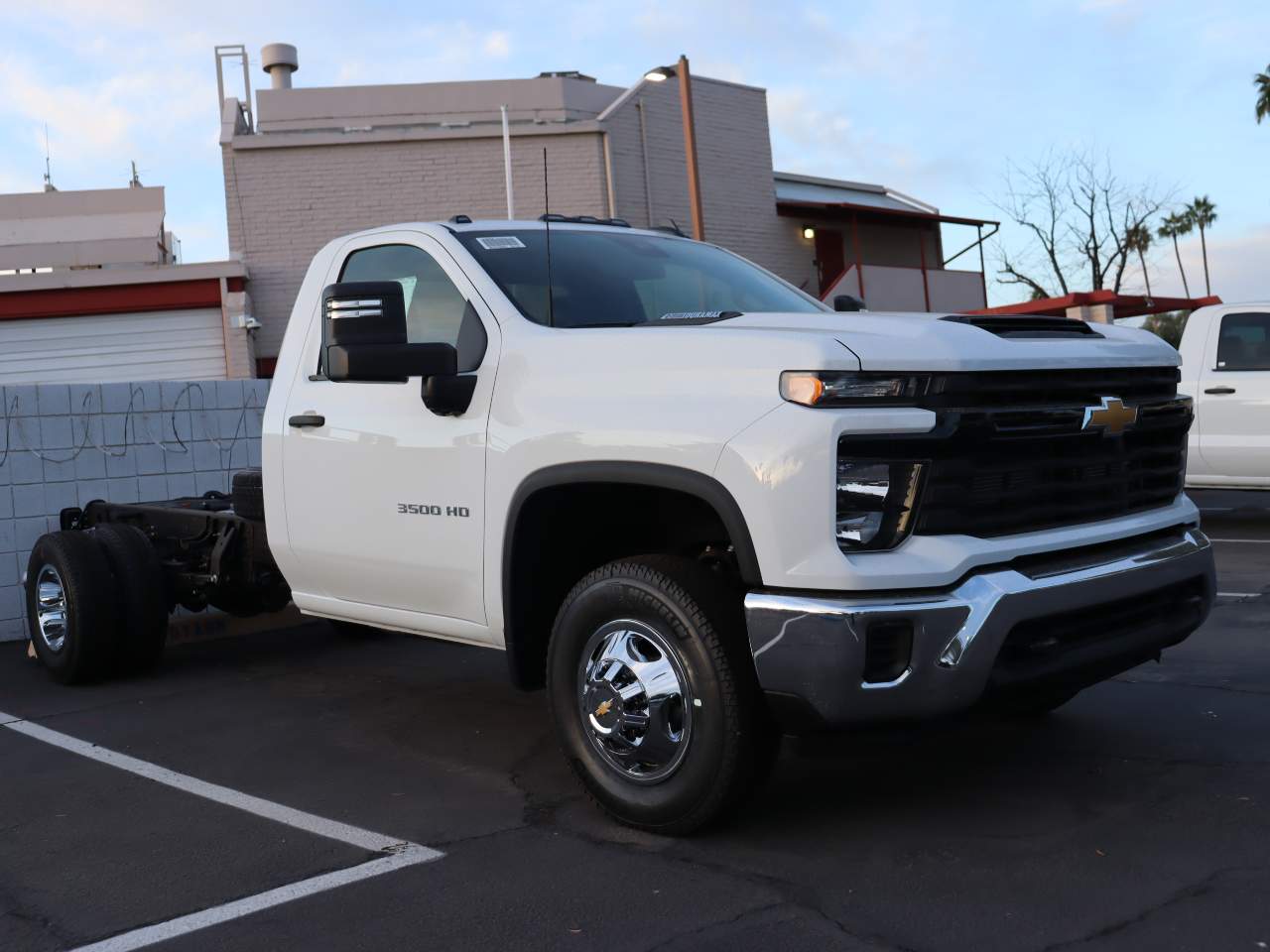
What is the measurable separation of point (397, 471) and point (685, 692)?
1.61m

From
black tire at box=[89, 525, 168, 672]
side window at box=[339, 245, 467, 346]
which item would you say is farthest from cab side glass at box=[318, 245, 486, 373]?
black tire at box=[89, 525, 168, 672]

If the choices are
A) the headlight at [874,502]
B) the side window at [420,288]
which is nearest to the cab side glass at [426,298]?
the side window at [420,288]

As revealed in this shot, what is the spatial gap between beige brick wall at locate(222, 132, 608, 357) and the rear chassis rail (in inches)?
588

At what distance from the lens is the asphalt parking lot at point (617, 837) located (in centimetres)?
361

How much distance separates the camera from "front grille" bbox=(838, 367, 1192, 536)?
3865 mm

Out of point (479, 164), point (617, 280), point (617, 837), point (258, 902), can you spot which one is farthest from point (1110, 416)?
point (479, 164)

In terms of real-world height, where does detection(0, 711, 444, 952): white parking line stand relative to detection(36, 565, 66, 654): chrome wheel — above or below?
below

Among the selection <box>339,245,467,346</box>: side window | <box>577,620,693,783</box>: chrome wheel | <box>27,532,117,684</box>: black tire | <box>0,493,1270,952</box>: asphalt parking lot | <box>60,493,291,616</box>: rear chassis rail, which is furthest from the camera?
<box>27,532,117,684</box>: black tire

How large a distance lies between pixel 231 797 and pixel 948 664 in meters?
2.77

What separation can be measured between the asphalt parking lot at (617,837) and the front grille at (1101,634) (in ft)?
1.24

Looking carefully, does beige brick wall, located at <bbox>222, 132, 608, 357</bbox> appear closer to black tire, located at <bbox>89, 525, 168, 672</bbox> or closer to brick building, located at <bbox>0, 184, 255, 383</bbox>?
brick building, located at <bbox>0, 184, 255, 383</bbox>

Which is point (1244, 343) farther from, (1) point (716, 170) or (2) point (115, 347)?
(2) point (115, 347)

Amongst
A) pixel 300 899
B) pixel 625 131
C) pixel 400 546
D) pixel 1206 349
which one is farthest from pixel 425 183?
pixel 300 899

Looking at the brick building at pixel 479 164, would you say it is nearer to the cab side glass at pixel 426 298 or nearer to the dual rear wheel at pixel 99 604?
the dual rear wheel at pixel 99 604
